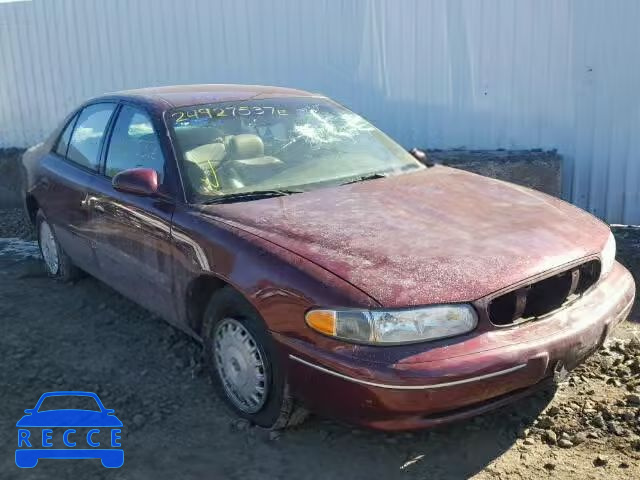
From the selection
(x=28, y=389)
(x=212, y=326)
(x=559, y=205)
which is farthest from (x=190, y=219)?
(x=559, y=205)

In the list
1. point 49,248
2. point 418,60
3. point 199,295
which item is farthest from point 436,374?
point 418,60

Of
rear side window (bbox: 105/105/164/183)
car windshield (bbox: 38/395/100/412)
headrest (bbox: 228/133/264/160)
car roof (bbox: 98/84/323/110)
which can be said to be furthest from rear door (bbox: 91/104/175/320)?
car windshield (bbox: 38/395/100/412)

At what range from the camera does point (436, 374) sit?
2.74m

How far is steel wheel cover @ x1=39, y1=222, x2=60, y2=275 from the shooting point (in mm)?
5555

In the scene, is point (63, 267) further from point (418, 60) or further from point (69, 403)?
point (418, 60)

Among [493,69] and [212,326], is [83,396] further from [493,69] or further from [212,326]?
[493,69]

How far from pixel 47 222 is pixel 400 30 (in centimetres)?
396

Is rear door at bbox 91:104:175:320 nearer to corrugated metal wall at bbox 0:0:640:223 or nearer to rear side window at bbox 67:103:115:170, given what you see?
rear side window at bbox 67:103:115:170

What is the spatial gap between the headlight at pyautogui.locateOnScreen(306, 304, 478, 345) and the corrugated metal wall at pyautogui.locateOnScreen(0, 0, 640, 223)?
441 cm

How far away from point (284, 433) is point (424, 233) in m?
1.15

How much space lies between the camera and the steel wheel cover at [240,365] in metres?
3.30

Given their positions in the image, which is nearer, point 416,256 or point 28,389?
point 416,256

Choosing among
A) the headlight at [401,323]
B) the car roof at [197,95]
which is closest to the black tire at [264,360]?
the headlight at [401,323]

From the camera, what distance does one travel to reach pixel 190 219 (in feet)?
11.8
